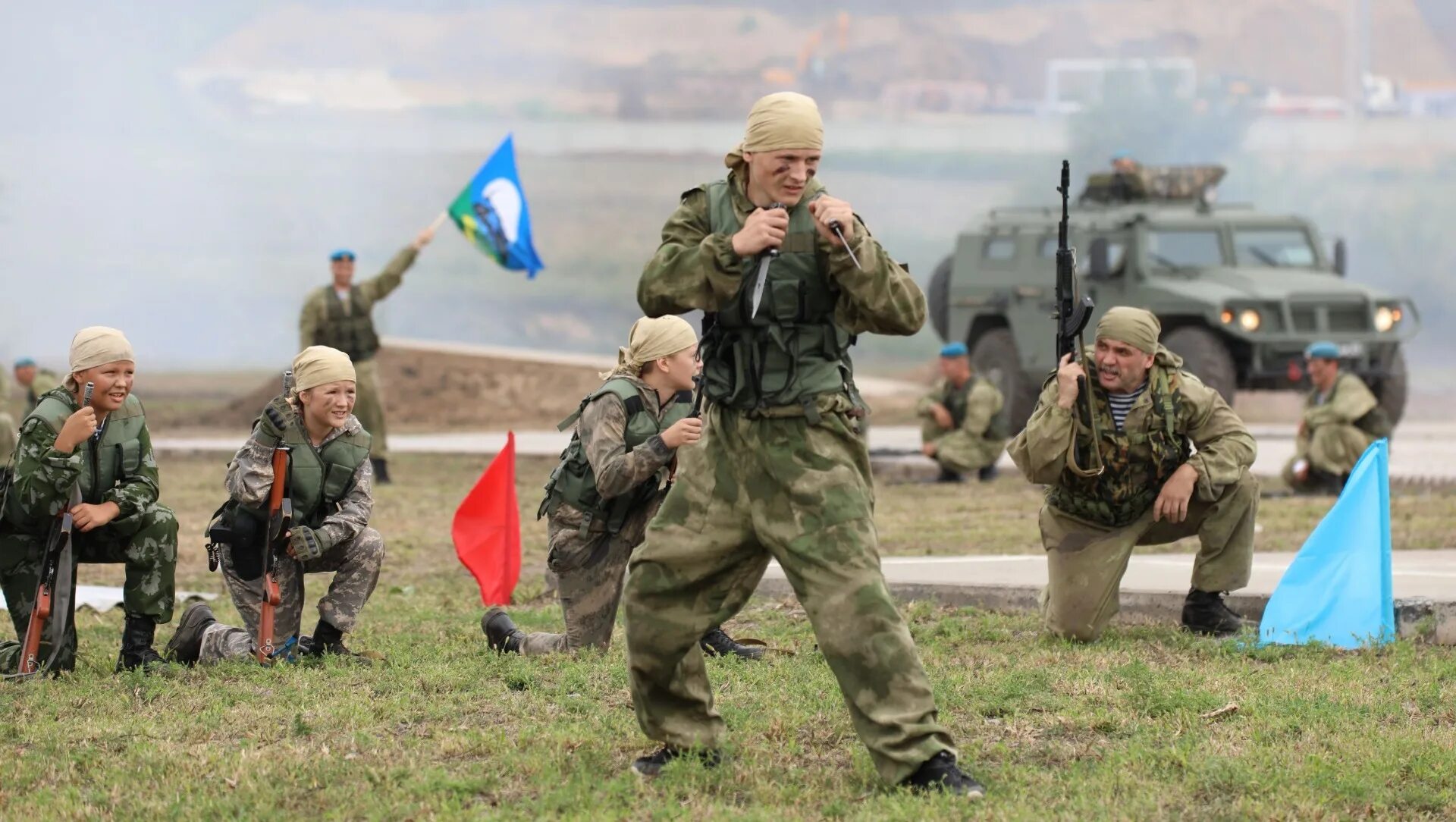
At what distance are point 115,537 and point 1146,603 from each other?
12.4ft

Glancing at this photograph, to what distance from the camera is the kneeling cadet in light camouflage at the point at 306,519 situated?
6695 millimetres

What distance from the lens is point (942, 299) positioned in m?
20.4

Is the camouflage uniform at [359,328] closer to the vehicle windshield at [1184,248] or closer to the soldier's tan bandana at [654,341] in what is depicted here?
the vehicle windshield at [1184,248]

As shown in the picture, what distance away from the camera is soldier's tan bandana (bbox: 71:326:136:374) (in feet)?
21.1

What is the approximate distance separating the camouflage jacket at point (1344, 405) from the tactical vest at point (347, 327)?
6.74 meters

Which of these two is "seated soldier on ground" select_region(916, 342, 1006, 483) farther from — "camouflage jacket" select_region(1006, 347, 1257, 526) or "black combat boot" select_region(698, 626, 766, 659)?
"black combat boot" select_region(698, 626, 766, 659)

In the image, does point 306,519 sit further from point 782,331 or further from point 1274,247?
point 1274,247

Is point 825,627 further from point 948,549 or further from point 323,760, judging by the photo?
point 948,549

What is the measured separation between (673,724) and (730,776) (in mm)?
197

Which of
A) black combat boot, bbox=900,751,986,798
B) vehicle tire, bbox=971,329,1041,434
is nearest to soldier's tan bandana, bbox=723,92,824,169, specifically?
black combat boot, bbox=900,751,986,798

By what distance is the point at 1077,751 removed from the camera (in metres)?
5.34

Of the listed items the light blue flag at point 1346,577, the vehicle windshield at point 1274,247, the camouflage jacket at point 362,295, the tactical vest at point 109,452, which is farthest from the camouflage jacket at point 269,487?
the vehicle windshield at point 1274,247

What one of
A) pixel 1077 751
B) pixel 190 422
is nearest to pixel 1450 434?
pixel 190 422

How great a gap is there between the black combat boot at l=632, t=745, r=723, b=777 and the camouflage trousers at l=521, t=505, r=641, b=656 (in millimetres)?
1905
